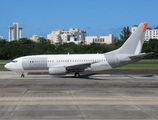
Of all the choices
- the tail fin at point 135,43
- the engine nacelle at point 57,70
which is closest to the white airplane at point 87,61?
the tail fin at point 135,43

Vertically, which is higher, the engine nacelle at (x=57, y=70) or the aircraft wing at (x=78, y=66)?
the aircraft wing at (x=78, y=66)

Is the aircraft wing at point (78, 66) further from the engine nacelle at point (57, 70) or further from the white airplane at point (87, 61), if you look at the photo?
the engine nacelle at point (57, 70)

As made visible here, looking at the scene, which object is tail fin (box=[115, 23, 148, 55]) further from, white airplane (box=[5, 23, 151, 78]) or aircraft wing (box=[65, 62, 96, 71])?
aircraft wing (box=[65, 62, 96, 71])

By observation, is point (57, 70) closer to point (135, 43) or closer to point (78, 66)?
point (78, 66)

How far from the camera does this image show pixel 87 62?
35781 millimetres

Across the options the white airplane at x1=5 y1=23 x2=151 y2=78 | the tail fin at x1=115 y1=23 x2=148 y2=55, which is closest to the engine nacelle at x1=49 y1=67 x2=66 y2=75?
the white airplane at x1=5 y1=23 x2=151 y2=78

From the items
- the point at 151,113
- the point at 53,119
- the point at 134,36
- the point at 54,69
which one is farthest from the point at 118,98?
the point at 134,36

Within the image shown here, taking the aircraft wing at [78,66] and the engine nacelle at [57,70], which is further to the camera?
the aircraft wing at [78,66]

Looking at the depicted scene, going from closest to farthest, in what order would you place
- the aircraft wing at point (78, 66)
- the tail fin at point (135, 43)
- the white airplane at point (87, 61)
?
the aircraft wing at point (78, 66) < the white airplane at point (87, 61) < the tail fin at point (135, 43)

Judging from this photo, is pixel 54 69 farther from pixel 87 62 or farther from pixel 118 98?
pixel 118 98

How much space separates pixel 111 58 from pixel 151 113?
22.3 meters

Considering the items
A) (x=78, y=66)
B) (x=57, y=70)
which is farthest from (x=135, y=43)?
(x=57, y=70)

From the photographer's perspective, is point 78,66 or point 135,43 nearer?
point 78,66

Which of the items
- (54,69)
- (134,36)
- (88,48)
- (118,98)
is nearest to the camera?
(118,98)
